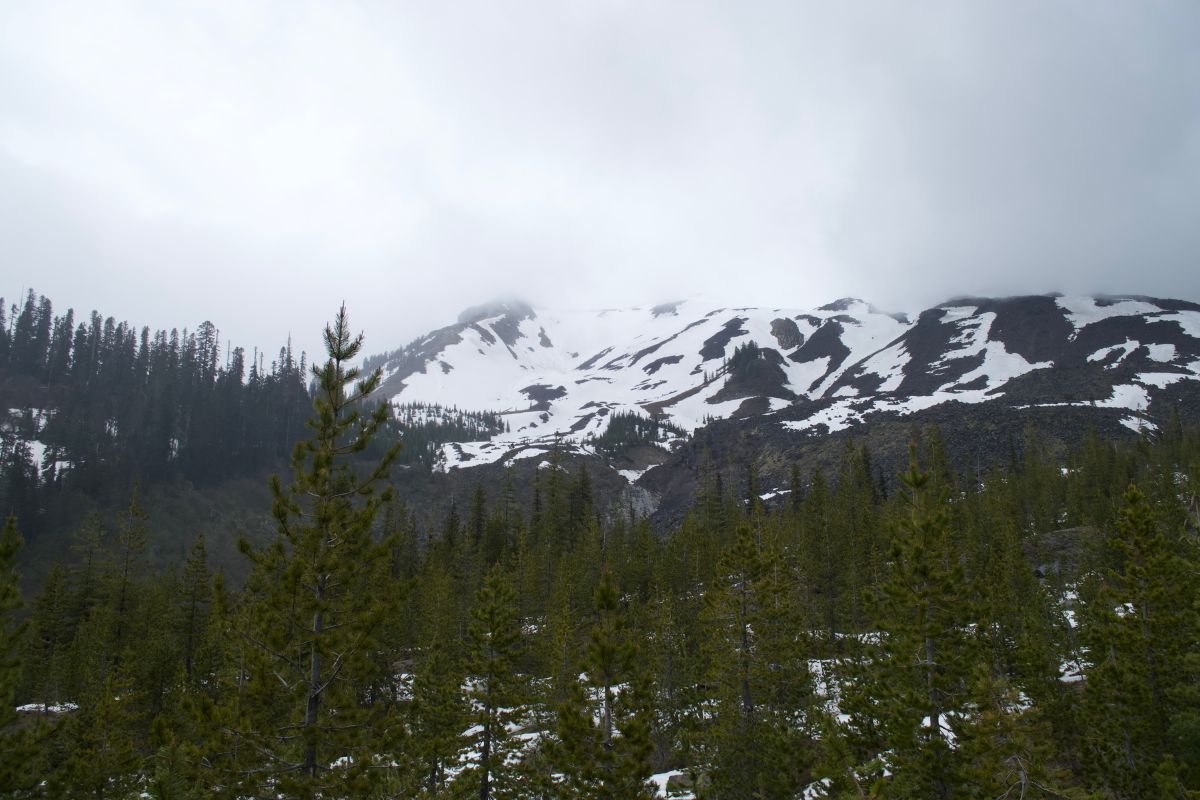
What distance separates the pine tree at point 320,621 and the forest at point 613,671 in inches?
2.1

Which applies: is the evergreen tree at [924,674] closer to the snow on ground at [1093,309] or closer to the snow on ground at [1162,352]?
the snow on ground at [1162,352]

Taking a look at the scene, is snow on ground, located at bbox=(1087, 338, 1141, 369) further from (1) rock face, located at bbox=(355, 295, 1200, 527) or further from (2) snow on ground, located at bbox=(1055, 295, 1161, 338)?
(2) snow on ground, located at bbox=(1055, 295, 1161, 338)

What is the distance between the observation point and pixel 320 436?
41.5ft

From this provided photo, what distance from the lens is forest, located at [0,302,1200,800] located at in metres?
11.9

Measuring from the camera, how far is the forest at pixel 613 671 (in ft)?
38.9

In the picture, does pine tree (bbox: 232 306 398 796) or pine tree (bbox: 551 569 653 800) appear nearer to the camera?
pine tree (bbox: 232 306 398 796)

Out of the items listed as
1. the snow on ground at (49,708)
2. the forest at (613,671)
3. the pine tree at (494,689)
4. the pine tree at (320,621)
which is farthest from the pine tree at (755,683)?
the snow on ground at (49,708)

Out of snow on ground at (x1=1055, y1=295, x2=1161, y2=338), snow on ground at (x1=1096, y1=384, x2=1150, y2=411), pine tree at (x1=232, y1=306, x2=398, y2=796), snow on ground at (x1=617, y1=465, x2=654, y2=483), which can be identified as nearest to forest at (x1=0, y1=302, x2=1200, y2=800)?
pine tree at (x1=232, y1=306, x2=398, y2=796)

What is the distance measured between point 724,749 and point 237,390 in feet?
415

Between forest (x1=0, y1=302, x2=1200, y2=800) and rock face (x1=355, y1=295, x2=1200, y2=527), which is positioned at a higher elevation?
rock face (x1=355, y1=295, x2=1200, y2=527)

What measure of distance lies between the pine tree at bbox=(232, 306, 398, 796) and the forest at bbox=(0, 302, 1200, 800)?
0.05 metres

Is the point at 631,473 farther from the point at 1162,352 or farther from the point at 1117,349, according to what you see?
the point at 1162,352

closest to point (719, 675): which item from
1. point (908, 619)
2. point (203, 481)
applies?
point (908, 619)

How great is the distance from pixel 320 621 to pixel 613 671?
7396mm
